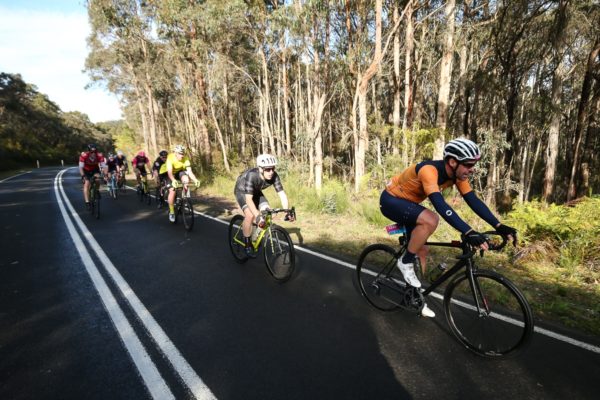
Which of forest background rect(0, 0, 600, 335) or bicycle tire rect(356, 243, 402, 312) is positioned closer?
bicycle tire rect(356, 243, 402, 312)

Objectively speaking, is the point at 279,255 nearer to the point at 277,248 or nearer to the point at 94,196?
the point at 277,248

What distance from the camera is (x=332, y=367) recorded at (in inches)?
118

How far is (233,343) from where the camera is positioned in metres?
3.38

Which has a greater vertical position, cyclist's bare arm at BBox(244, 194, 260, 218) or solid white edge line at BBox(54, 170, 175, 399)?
cyclist's bare arm at BBox(244, 194, 260, 218)

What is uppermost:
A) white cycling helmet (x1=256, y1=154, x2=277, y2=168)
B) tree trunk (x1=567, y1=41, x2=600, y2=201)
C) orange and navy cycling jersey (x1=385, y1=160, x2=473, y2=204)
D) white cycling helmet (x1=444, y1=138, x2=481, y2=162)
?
tree trunk (x1=567, y1=41, x2=600, y2=201)

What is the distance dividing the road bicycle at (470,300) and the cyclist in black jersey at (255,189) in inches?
64.9

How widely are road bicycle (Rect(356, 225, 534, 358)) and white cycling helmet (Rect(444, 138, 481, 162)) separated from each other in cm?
77

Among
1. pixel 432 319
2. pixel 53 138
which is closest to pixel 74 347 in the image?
pixel 432 319

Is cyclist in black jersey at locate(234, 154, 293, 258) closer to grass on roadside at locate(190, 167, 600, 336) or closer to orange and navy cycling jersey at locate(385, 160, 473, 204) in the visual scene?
grass on roadside at locate(190, 167, 600, 336)

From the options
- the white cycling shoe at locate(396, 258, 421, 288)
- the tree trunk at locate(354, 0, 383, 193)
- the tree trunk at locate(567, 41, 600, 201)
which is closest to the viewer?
the white cycling shoe at locate(396, 258, 421, 288)

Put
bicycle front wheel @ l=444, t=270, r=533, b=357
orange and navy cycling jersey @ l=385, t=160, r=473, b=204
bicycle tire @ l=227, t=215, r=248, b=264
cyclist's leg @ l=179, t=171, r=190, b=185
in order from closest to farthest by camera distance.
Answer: bicycle front wheel @ l=444, t=270, r=533, b=357
orange and navy cycling jersey @ l=385, t=160, r=473, b=204
bicycle tire @ l=227, t=215, r=248, b=264
cyclist's leg @ l=179, t=171, r=190, b=185

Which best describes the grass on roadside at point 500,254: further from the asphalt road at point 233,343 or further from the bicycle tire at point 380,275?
the bicycle tire at point 380,275

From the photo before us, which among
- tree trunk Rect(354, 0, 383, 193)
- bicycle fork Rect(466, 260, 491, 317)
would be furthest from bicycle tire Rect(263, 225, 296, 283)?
tree trunk Rect(354, 0, 383, 193)

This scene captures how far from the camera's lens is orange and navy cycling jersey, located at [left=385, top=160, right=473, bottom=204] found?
340 centimetres
